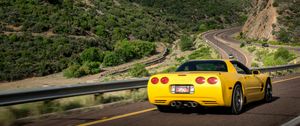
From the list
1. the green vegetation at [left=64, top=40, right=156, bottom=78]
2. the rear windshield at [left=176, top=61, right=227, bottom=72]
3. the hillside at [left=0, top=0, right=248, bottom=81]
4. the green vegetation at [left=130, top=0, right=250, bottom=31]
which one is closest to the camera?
the rear windshield at [left=176, top=61, right=227, bottom=72]

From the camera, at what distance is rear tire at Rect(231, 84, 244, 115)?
29.5ft

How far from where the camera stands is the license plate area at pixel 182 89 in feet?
28.3

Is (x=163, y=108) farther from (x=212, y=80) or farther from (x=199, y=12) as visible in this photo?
(x=199, y=12)

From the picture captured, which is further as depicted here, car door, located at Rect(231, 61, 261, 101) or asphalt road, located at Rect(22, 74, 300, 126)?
car door, located at Rect(231, 61, 261, 101)

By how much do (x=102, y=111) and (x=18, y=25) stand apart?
51499 mm

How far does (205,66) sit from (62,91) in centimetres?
325

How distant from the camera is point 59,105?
10344 millimetres

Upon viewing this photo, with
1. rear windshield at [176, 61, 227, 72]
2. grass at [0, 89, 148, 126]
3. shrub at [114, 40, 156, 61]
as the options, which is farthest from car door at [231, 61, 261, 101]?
shrub at [114, 40, 156, 61]

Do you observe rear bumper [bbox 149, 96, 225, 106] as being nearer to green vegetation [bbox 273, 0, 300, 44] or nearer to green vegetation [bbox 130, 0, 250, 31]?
green vegetation [bbox 273, 0, 300, 44]

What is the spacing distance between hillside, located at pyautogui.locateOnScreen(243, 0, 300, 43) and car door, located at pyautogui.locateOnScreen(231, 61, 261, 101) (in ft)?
220

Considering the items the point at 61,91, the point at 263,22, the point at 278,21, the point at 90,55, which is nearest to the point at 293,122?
the point at 61,91

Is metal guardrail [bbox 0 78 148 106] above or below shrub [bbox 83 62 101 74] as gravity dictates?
above

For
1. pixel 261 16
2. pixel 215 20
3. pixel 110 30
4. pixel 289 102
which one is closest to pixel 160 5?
pixel 215 20

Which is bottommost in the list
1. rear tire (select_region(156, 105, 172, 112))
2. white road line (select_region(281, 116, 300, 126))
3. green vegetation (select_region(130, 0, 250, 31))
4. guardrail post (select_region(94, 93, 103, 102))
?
white road line (select_region(281, 116, 300, 126))
